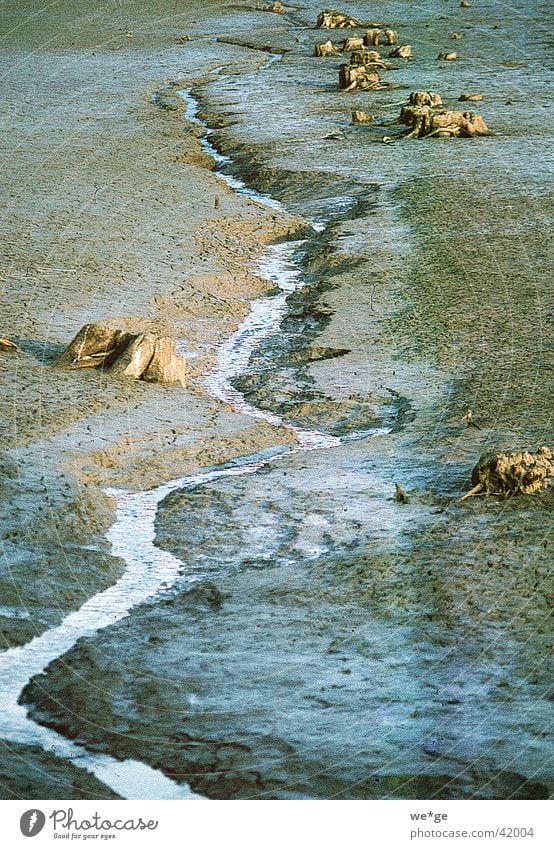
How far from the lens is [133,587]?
4.91 metres

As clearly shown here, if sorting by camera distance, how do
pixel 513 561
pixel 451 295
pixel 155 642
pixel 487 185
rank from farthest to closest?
pixel 487 185 < pixel 451 295 < pixel 513 561 < pixel 155 642

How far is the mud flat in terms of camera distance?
13.0 ft

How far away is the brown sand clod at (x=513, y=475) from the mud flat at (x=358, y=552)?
0.08 metres

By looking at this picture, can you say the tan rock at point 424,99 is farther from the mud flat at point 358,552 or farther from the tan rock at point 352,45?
the tan rock at point 352,45

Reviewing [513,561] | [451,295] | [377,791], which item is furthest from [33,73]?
[377,791]

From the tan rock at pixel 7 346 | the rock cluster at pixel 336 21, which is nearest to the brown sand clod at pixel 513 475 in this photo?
the tan rock at pixel 7 346

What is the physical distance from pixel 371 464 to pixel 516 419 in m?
0.78

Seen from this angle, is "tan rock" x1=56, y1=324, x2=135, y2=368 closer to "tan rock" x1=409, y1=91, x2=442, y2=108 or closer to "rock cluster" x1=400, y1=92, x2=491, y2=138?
"rock cluster" x1=400, y1=92, x2=491, y2=138

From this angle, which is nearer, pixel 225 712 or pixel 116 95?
pixel 225 712

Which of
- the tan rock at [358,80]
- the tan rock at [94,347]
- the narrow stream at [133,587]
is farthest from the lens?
the tan rock at [358,80]

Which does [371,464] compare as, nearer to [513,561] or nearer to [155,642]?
[513,561]

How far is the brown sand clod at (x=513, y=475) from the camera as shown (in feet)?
17.5
